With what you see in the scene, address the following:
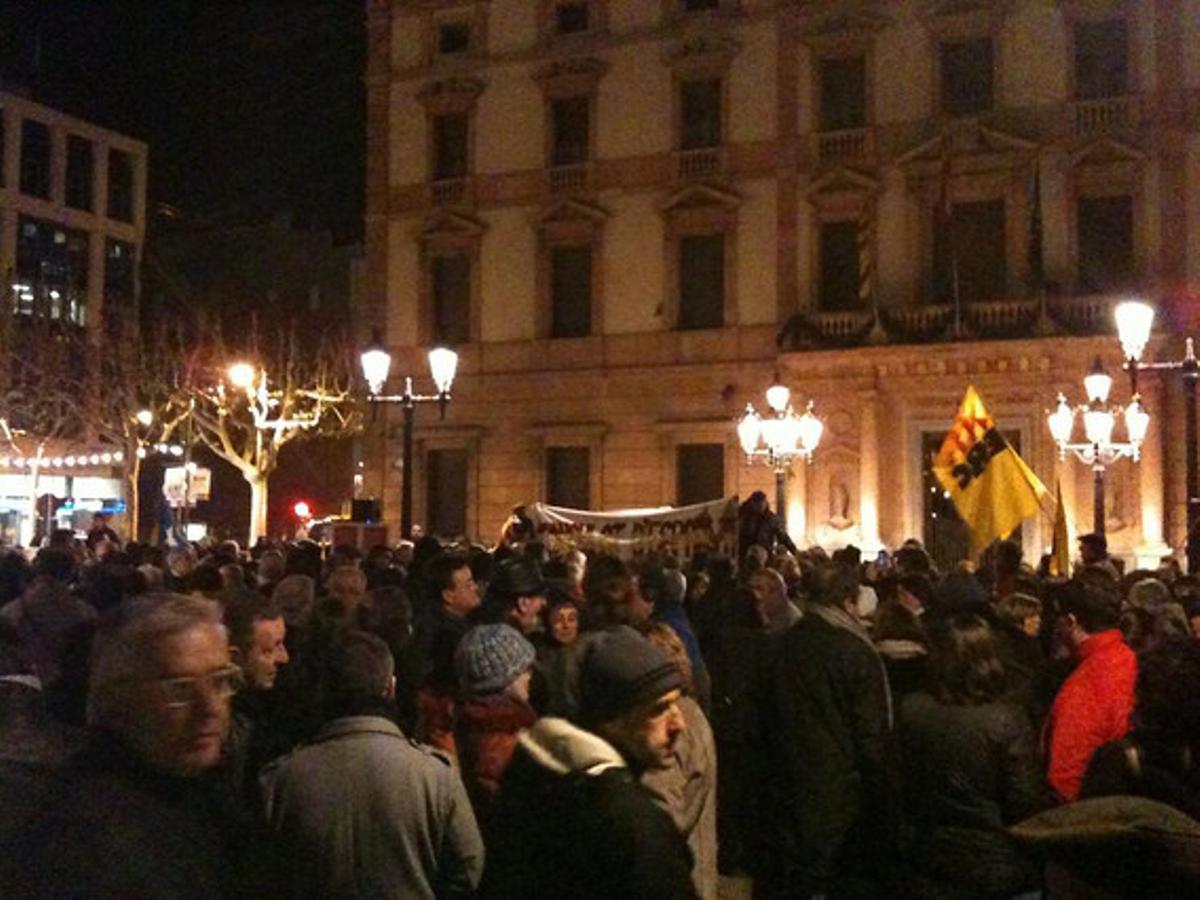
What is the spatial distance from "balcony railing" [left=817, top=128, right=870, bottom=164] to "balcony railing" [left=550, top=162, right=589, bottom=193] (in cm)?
534

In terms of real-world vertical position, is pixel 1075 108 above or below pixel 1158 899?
above

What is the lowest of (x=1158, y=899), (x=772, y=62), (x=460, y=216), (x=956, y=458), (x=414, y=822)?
(x=414, y=822)

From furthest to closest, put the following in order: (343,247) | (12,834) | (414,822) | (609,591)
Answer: (343,247) → (609,591) → (414,822) → (12,834)

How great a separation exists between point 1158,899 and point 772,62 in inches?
1127

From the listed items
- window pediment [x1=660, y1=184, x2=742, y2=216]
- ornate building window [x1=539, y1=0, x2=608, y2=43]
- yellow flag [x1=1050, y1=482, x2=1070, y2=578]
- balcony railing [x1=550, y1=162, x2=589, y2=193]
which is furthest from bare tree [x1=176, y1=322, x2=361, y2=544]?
yellow flag [x1=1050, y1=482, x2=1070, y2=578]

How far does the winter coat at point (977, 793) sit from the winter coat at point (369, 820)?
6.53 feet

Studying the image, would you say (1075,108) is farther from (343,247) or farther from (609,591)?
(343,247)

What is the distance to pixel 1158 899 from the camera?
2379 mm

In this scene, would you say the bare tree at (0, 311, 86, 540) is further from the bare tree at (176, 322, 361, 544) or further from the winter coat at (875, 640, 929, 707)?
the winter coat at (875, 640, 929, 707)

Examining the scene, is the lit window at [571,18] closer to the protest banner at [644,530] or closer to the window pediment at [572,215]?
the window pediment at [572,215]

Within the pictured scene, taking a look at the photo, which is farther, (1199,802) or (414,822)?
(414,822)

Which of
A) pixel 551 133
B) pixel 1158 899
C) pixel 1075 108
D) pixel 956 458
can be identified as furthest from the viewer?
pixel 551 133

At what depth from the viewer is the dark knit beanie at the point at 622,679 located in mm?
3570

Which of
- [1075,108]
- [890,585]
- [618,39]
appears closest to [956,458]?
[890,585]
